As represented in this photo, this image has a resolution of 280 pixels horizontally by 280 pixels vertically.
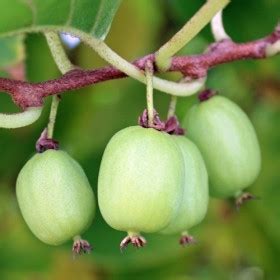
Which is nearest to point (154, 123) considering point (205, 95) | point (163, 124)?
point (163, 124)

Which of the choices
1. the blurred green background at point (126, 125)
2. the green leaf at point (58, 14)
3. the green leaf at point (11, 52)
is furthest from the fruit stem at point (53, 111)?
the blurred green background at point (126, 125)

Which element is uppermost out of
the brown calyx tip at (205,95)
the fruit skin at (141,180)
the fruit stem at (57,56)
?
the brown calyx tip at (205,95)

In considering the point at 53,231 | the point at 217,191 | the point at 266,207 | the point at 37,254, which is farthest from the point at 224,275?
the point at 53,231

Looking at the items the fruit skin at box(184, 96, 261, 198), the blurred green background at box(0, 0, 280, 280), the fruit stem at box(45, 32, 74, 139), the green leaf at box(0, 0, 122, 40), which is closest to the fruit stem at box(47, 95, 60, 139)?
the fruit stem at box(45, 32, 74, 139)

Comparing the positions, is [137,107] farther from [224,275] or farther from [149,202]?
[149,202]

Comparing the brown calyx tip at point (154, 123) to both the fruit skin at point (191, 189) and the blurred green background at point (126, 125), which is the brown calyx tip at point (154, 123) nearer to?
the fruit skin at point (191, 189)

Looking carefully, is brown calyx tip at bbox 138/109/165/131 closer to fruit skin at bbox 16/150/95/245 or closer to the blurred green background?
fruit skin at bbox 16/150/95/245

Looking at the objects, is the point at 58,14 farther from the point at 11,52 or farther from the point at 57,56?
the point at 11,52
